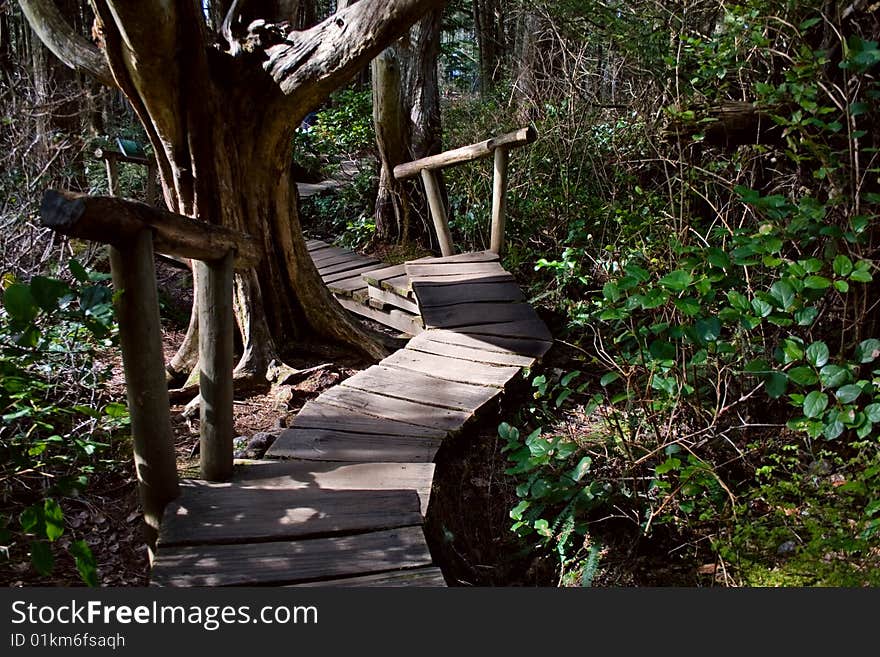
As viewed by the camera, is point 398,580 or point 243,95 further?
point 243,95

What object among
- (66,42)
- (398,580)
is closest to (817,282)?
(398,580)

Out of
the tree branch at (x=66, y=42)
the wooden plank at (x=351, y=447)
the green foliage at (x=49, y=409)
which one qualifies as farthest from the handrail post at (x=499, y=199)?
the green foliage at (x=49, y=409)

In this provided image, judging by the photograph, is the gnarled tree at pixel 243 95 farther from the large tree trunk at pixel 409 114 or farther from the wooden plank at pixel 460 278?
the large tree trunk at pixel 409 114

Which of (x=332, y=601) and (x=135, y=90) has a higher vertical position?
(x=135, y=90)

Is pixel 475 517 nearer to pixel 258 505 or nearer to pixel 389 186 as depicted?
pixel 258 505

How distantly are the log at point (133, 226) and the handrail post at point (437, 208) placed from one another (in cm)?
450

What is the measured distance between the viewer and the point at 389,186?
939 centimetres

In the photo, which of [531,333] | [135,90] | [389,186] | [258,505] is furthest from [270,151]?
[389,186]

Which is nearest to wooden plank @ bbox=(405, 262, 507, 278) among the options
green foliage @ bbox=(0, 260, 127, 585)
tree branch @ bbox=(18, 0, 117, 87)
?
green foliage @ bbox=(0, 260, 127, 585)

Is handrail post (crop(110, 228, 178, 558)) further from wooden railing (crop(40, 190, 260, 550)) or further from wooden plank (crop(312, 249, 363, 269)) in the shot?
wooden plank (crop(312, 249, 363, 269))

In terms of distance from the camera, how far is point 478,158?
7.53 meters

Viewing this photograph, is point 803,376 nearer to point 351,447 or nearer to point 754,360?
point 754,360

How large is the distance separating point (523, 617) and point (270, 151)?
3.76m

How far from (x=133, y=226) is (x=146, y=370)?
22.9 inches
